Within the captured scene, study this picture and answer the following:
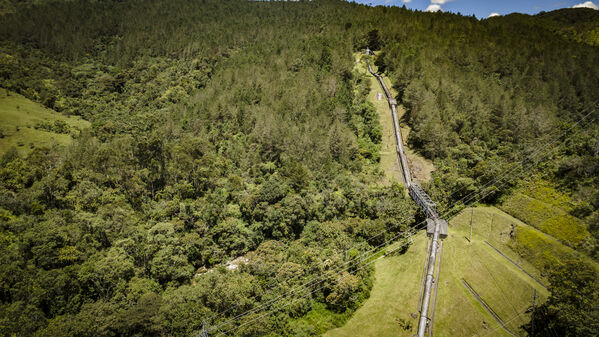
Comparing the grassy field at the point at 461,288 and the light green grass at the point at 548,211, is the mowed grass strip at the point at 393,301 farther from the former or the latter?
the light green grass at the point at 548,211

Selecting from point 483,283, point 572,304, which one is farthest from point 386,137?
point 572,304

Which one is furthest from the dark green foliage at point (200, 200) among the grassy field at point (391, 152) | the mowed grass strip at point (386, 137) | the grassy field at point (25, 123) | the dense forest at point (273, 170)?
the grassy field at point (25, 123)

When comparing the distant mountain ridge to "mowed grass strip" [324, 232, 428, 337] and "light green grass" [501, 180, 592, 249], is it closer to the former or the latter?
"light green grass" [501, 180, 592, 249]

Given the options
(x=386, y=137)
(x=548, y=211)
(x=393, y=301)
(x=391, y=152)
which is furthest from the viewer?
(x=386, y=137)

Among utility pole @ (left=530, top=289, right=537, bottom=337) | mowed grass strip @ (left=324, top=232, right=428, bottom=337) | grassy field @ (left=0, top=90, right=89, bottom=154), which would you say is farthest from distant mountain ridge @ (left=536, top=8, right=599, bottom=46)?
grassy field @ (left=0, top=90, right=89, bottom=154)

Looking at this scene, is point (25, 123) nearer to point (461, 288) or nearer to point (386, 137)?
point (386, 137)

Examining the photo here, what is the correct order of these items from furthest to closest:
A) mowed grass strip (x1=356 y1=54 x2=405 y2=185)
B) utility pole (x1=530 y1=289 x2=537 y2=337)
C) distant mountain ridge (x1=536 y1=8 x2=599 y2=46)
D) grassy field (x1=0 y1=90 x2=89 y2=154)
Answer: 1. distant mountain ridge (x1=536 y1=8 x2=599 y2=46)
2. grassy field (x1=0 y1=90 x2=89 y2=154)
3. mowed grass strip (x1=356 y1=54 x2=405 y2=185)
4. utility pole (x1=530 y1=289 x2=537 y2=337)
